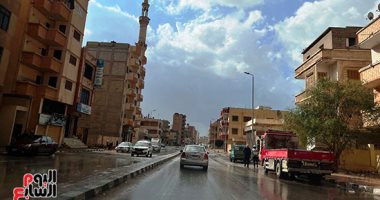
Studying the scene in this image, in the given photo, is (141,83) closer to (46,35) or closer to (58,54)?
(58,54)

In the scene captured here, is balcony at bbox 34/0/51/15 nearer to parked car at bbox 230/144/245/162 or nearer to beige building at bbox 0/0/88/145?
beige building at bbox 0/0/88/145

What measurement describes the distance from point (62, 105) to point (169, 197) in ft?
118

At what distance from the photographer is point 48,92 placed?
38500 mm

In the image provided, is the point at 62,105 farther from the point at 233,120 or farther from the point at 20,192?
the point at 233,120

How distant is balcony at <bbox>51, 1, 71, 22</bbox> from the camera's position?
38875 millimetres

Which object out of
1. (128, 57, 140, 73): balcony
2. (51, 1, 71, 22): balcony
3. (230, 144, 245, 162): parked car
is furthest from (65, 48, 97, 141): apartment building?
(128, 57, 140, 73): balcony

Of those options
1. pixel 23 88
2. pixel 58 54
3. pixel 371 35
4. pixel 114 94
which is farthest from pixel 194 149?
pixel 114 94

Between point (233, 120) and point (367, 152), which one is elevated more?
point (233, 120)

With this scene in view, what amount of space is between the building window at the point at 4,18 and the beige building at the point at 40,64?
8 cm

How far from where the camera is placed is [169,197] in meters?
10.8

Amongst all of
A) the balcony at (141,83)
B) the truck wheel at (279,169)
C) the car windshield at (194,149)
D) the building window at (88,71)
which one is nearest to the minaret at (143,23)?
the balcony at (141,83)

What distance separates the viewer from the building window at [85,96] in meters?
50.0

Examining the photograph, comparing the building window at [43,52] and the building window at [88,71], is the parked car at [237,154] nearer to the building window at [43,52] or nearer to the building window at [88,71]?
the building window at [88,71]

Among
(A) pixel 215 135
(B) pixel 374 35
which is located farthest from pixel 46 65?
(A) pixel 215 135
